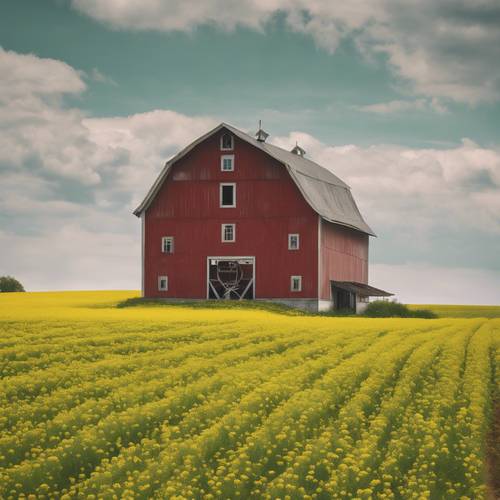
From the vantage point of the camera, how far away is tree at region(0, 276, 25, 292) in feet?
305

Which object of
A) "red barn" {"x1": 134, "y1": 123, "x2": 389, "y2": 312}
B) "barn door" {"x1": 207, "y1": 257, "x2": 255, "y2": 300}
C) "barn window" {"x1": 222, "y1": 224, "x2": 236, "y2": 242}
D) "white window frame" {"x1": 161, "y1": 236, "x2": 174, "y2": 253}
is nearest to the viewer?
"red barn" {"x1": 134, "y1": 123, "x2": 389, "y2": 312}

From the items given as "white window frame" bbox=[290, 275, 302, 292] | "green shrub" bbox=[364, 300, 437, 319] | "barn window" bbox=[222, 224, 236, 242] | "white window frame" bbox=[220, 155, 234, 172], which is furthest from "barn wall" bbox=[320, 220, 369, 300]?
"white window frame" bbox=[220, 155, 234, 172]

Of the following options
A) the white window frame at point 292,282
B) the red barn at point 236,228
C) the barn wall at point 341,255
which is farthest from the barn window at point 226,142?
the white window frame at point 292,282

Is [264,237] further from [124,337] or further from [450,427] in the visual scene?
[450,427]

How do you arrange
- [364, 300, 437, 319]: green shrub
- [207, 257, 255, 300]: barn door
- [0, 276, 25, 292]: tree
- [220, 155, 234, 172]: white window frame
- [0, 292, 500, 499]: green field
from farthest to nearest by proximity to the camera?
[0, 276, 25, 292]: tree → [364, 300, 437, 319]: green shrub → [220, 155, 234, 172]: white window frame → [207, 257, 255, 300]: barn door → [0, 292, 500, 499]: green field

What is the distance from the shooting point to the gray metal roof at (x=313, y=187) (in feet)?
184

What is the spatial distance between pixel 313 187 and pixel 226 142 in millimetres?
6836

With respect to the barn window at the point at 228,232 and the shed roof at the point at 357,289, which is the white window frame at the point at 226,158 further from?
the shed roof at the point at 357,289

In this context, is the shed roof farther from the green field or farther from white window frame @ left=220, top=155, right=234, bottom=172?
the green field

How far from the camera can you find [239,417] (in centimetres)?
1886

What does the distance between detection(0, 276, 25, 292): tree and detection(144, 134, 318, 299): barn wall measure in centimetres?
3896

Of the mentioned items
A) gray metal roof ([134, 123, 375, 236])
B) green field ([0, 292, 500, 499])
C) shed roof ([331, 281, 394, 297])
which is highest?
gray metal roof ([134, 123, 375, 236])

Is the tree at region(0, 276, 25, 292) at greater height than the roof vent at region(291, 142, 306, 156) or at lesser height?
lesser

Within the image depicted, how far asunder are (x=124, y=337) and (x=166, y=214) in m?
29.3
